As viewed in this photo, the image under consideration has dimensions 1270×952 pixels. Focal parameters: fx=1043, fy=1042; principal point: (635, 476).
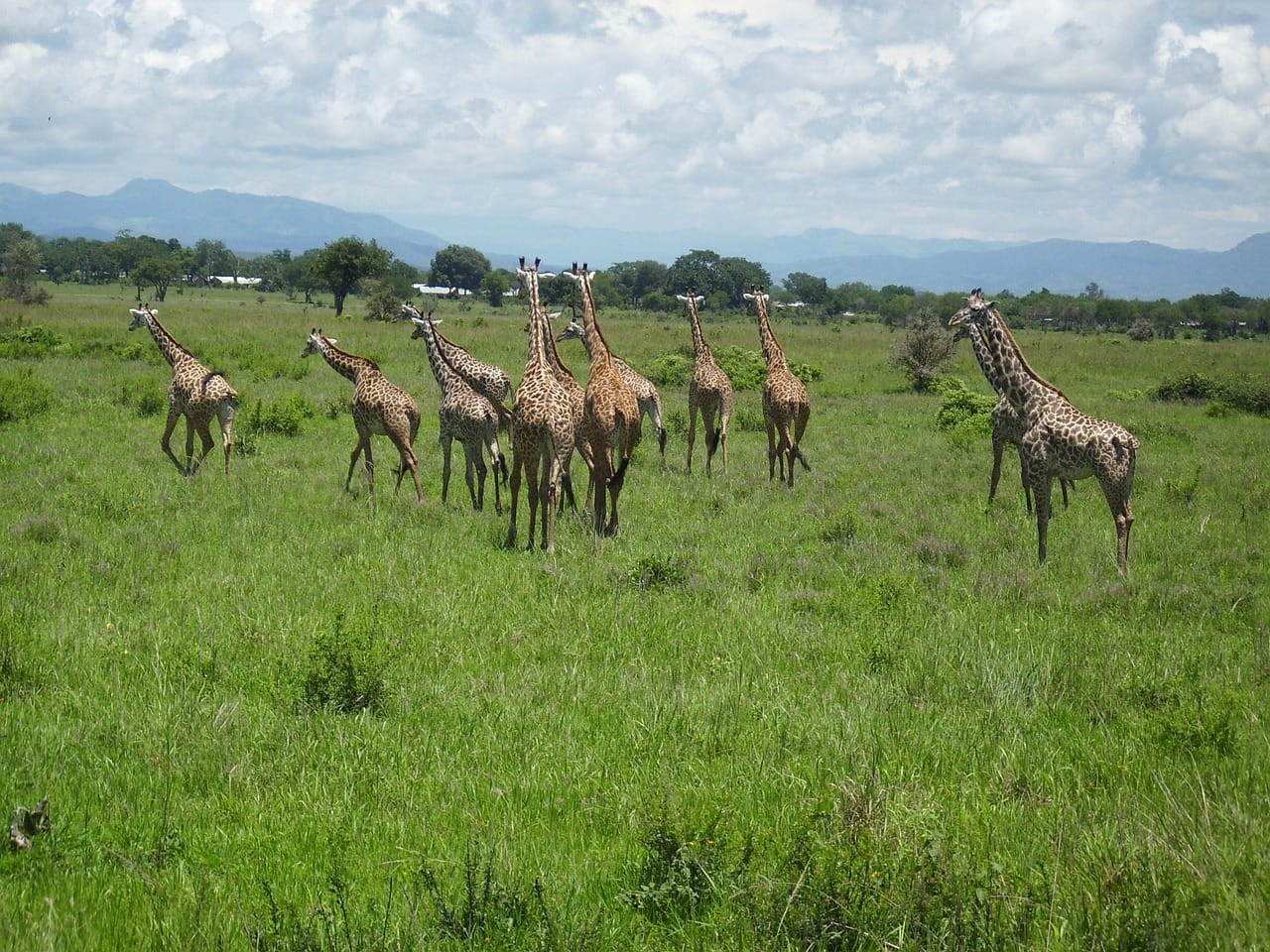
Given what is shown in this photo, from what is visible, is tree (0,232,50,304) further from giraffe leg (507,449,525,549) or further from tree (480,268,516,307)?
giraffe leg (507,449,525,549)

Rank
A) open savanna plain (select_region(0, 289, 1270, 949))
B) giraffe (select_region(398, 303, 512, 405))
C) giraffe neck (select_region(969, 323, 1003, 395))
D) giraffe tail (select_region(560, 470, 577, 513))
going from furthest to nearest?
giraffe (select_region(398, 303, 512, 405)) < giraffe tail (select_region(560, 470, 577, 513)) < giraffe neck (select_region(969, 323, 1003, 395)) < open savanna plain (select_region(0, 289, 1270, 949))

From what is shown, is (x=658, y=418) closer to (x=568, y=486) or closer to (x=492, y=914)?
(x=568, y=486)

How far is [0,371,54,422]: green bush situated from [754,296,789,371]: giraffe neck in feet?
42.0

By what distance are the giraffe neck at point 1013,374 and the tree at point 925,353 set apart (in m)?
18.2

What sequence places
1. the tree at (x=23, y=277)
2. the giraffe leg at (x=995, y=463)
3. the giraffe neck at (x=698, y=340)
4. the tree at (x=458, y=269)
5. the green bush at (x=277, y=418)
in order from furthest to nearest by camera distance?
the tree at (x=458, y=269), the tree at (x=23, y=277), the green bush at (x=277, y=418), the giraffe neck at (x=698, y=340), the giraffe leg at (x=995, y=463)

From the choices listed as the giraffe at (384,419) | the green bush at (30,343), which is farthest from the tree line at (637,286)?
the giraffe at (384,419)

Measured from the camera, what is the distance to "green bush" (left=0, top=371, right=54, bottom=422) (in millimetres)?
17891

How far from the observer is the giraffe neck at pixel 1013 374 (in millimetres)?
11922

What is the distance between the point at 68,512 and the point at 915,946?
10.6 m

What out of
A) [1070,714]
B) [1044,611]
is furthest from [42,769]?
[1044,611]

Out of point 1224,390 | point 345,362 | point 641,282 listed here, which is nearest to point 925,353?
point 1224,390

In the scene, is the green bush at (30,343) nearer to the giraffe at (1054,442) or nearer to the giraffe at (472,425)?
the giraffe at (472,425)

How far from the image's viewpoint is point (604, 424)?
Answer: 12.0 meters

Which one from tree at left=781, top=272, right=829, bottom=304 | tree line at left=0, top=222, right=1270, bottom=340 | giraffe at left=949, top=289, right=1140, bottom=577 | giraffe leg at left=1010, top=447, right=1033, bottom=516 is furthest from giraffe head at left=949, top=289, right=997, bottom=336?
tree at left=781, top=272, right=829, bottom=304
